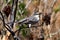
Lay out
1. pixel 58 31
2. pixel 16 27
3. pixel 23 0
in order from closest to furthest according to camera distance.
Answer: pixel 16 27 < pixel 58 31 < pixel 23 0

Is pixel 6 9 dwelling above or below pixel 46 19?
above

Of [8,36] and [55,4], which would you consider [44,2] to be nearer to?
[55,4]

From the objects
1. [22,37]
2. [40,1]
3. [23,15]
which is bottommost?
[22,37]

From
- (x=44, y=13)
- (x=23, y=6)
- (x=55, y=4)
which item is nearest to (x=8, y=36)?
(x=23, y=6)

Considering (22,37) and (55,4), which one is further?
(55,4)

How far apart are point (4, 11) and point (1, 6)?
88 millimetres

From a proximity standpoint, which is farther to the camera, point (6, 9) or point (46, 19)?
point (46, 19)

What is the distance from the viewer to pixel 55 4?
2.26 meters

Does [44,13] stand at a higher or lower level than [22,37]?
higher

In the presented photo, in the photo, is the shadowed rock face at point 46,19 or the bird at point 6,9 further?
the shadowed rock face at point 46,19

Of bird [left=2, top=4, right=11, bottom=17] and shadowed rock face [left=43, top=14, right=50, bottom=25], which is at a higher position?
bird [left=2, top=4, right=11, bottom=17]

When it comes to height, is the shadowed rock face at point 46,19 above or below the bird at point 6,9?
below

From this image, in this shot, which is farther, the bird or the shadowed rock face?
the shadowed rock face

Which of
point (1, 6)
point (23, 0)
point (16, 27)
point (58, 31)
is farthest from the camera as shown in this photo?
point (23, 0)
